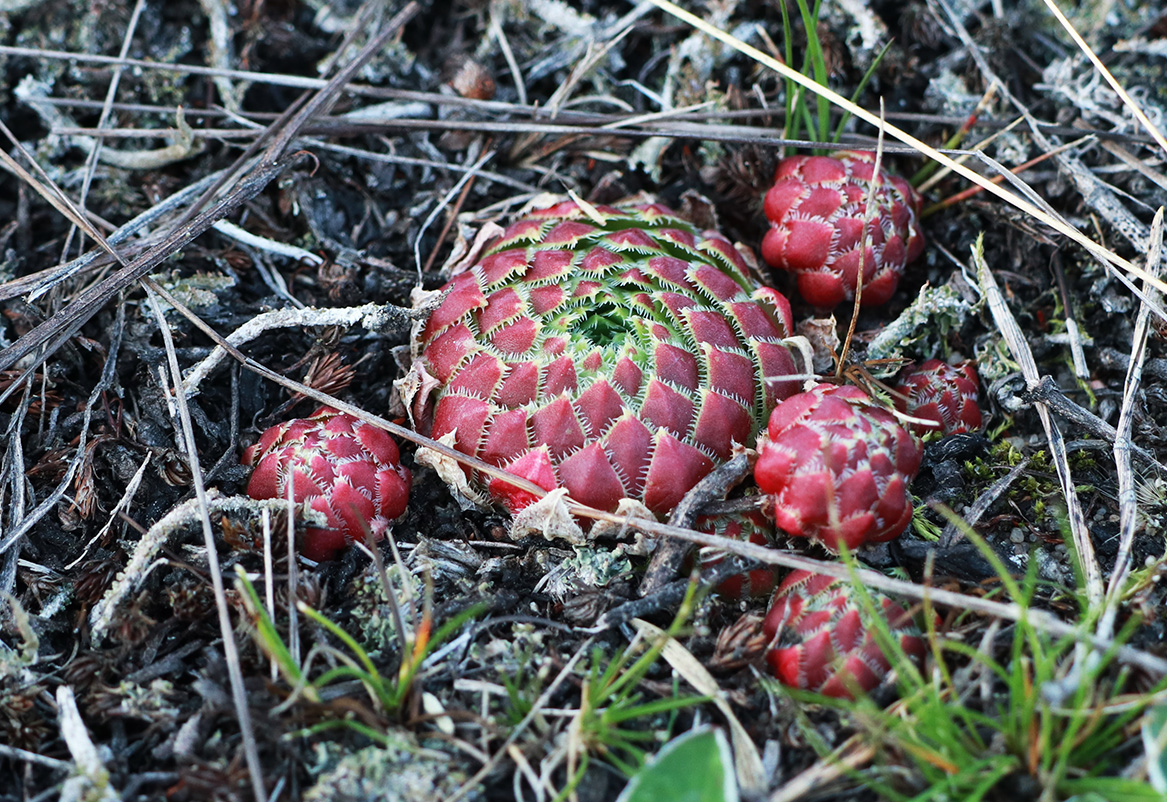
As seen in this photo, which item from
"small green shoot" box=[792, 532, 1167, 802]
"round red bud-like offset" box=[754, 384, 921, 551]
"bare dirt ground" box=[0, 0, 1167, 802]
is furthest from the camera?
"round red bud-like offset" box=[754, 384, 921, 551]

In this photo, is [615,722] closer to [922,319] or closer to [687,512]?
[687,512]

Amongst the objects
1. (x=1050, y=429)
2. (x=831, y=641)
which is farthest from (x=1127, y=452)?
(x=831, y=641)

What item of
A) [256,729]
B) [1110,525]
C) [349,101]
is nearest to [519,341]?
[256,729]

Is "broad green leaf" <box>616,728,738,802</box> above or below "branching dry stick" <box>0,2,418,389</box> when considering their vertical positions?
below

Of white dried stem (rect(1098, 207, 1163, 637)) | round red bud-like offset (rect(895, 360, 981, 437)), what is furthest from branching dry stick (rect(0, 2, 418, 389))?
white dried stem (rect(1098, 207, 1163, 637))

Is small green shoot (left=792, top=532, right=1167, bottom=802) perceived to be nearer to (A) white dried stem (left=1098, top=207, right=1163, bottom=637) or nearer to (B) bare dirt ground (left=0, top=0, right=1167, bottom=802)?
(B) bare dirt ground (left=0, top=0, right=1167, bottom=802)

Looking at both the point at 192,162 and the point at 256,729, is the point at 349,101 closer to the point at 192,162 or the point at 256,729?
the point at 192,162

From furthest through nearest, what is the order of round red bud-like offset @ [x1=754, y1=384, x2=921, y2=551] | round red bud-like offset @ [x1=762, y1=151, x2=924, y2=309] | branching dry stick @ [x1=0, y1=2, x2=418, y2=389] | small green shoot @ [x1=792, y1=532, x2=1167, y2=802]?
round red bud-like offset @ [x1=762, y1=151, x2=924, y2=309] → branching dry stick @ [x1=0, y1=2, x2=418, y2=389] → round red bud-like offset @ [x1=754, y1=384, x2=921, y2=551] → small green shoot @ [x1=792, y1=532, x2=1167, y2=802]

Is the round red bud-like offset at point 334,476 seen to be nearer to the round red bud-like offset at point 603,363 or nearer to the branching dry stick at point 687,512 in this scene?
the round red bud-like offset at point 603,363
